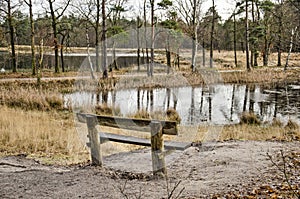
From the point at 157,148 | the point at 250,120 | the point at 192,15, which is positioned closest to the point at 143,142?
the point at 157,148

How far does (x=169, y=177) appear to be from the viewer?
5.39 meters

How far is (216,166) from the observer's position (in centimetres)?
592

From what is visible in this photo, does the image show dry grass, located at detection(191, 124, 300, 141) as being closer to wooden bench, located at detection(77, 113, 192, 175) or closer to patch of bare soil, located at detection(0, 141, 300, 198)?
patch of bare soil, located at detection(0, 141, 300, 198)

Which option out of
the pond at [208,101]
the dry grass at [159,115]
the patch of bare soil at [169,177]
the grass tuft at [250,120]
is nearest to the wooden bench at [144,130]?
the patch of bare soil at [169,177]

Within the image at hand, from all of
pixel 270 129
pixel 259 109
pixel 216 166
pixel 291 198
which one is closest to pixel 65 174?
pixel 216 166

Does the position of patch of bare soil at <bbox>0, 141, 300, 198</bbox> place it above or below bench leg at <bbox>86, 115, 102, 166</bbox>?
below

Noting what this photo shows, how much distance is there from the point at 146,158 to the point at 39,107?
27.8ft

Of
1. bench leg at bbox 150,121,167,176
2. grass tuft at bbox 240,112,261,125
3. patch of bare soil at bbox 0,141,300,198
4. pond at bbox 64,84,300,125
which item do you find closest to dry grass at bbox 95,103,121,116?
pond at bbox 64,84,300,125

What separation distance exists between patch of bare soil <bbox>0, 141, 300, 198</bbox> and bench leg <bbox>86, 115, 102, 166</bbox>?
16 centimetres

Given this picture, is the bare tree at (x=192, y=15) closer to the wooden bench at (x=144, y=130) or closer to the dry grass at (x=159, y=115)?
the dry grass at (x=159, y=115)

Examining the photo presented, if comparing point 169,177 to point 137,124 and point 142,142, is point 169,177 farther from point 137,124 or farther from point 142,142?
point 137,124

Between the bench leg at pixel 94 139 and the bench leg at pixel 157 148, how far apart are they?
1.05 m

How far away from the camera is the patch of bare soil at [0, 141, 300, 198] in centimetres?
454

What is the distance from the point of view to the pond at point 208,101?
13.7 meters
